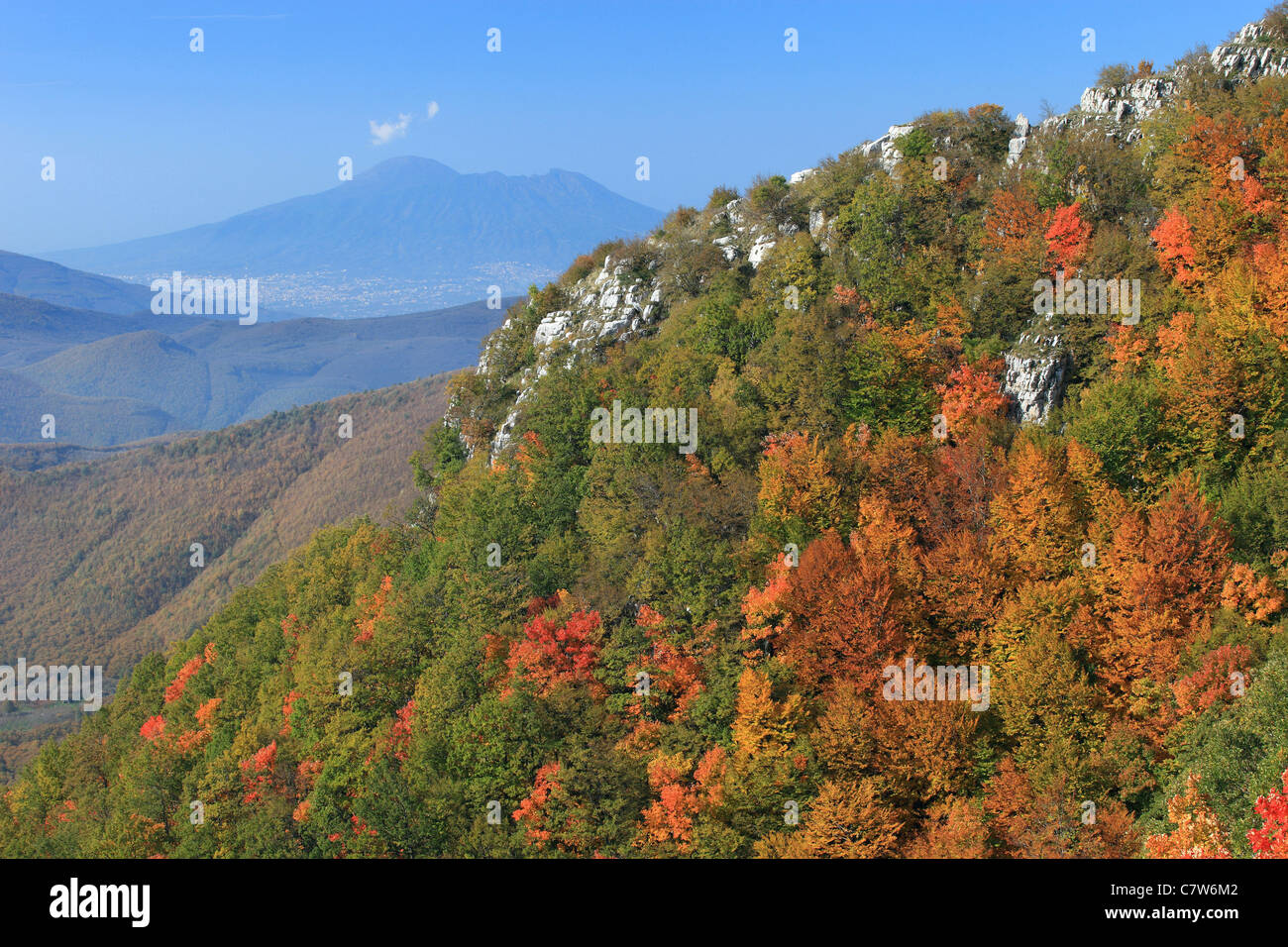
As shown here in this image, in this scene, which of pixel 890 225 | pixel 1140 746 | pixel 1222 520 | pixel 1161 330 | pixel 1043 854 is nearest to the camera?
pixel 1043 854

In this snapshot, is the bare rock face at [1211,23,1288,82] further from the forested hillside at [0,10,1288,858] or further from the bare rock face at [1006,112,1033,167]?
the bare rock face at [1006,112,1033,167]

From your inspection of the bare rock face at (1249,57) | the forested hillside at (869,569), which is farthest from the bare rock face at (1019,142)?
the bare rock face at (1249,57)

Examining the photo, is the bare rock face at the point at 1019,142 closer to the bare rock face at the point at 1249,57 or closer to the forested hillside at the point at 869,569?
the forested hillside at the point at 869,569

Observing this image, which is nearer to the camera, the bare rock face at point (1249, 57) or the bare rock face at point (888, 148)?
the bare rock face at point (1249, 57)

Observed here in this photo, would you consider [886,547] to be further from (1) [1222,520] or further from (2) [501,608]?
(2) [501,608]

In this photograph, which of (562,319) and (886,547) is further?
(562,319)

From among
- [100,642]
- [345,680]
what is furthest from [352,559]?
[100,642]
